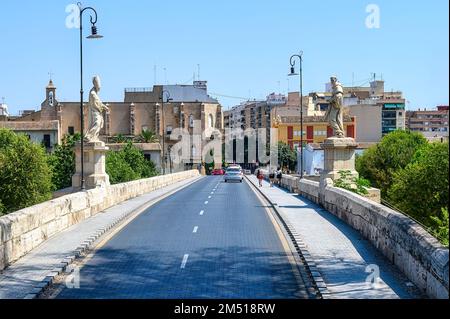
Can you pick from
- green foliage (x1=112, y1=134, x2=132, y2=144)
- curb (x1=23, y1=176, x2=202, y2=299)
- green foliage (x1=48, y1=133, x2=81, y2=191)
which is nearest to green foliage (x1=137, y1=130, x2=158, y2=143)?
green foliage (x1=112, y1=134, x2=132, y2=144)

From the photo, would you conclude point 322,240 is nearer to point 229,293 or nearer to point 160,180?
point 229,293

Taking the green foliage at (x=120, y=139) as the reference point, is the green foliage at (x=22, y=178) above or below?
below

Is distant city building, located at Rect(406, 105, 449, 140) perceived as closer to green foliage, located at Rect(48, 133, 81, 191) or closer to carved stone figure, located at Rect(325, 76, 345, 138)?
green foliage, located at Rect(48, 133, 81, 191)

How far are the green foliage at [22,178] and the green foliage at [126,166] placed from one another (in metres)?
16.6

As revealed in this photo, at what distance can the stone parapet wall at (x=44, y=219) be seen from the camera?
13.6m

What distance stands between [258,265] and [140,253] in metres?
3.01

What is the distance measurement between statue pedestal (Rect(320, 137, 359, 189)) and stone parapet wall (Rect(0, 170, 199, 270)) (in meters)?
8.54

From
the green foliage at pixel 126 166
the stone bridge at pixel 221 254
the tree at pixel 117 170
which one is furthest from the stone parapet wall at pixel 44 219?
the green foliage at pixel 126 166

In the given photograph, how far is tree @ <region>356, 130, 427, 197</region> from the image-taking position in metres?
61.7

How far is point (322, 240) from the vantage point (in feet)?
55.9

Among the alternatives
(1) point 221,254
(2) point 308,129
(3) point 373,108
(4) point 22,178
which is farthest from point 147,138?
(1) point 221,254

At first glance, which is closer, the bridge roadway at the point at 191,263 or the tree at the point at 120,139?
the bridge roadway at the point at 191,263

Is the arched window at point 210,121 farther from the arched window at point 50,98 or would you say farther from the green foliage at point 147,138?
the arched window at point 50,98

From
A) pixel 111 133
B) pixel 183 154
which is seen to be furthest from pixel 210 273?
pixel 111 133
